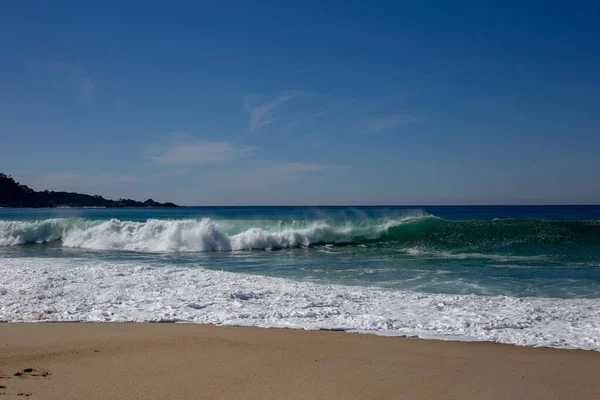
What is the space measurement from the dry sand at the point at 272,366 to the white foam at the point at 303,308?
0.53m

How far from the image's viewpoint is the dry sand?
3.84 metres

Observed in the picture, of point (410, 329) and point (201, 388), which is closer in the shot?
point (201, 388)

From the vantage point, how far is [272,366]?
4.47 m

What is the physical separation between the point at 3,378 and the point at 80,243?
801 inches

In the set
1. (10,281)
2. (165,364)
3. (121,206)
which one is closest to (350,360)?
(165,364)

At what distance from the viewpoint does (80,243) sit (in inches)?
894

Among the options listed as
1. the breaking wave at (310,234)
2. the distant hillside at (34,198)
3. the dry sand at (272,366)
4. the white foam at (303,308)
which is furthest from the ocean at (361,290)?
the distant hillside at (34,198)

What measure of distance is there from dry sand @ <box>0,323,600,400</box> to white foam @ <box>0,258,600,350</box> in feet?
1.74

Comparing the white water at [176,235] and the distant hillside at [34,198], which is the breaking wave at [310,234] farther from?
the distant hillside at [34,198]

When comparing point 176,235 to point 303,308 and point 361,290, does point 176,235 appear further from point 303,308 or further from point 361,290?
point 303,308

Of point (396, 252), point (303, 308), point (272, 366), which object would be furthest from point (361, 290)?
point (396, 252)

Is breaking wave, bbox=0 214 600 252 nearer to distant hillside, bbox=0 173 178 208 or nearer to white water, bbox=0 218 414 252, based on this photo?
white water, bbox=0 218 414 252

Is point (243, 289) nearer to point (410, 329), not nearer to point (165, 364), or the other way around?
point (410, 329)

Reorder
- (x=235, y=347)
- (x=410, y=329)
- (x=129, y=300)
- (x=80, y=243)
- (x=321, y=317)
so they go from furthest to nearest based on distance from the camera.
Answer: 1. (x=80, y=243)
2. (x=129, y=300)
3. (x=321, y=317)
4. (x=410, y=329)
5. (x=235, y=347)
